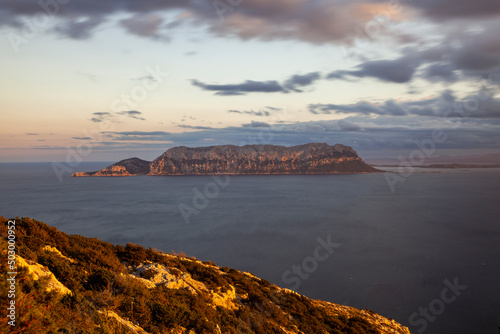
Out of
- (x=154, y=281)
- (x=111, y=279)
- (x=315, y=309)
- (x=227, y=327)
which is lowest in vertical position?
(x=315, y=309)

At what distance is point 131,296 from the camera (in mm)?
10117

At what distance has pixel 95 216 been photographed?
100 m

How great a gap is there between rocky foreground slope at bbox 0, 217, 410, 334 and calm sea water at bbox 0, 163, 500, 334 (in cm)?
3242

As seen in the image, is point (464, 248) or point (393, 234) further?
point (393, 234)

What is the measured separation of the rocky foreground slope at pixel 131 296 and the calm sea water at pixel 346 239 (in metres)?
32.4

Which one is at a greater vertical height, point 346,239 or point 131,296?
point 131,296

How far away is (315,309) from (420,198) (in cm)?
15367

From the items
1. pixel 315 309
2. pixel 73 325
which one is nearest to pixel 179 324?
pixel 73 325

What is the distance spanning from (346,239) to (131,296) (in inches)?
3004

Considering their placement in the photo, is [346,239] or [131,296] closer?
[131,296]

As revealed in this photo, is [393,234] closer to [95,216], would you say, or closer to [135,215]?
[135,215]

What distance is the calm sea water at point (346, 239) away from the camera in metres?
45.0

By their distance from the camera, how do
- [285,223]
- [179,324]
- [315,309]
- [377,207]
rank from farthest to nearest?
[377,207] → [285,223] → [315,309] → [179,324]

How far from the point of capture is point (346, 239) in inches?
3039
